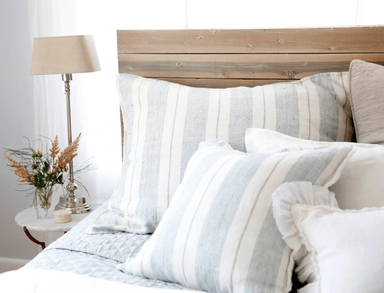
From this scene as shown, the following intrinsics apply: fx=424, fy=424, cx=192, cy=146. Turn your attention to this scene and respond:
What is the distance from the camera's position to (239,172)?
944mm

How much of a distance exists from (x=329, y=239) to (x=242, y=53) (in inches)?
39.9

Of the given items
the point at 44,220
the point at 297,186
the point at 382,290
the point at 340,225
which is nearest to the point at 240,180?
the point at 297,186

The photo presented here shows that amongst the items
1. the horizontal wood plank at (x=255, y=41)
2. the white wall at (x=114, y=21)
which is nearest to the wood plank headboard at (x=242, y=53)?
the horizontal wood plank at (x=255, y=41)

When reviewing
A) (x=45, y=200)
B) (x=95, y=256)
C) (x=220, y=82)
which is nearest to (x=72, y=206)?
(x=45, y=200)

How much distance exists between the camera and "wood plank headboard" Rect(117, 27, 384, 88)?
61.8 inches

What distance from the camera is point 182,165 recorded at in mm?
1313

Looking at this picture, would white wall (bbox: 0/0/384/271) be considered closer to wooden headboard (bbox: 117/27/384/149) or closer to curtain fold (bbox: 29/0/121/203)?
curtain fold (bbox: 29/0/121/203)

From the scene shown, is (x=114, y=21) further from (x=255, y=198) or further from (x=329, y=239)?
(x=329, y=239)

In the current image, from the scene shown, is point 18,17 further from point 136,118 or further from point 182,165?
point 182,165

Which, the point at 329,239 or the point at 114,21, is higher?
the point at 114,21

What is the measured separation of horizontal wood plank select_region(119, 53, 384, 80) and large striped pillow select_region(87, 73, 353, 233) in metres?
0.12

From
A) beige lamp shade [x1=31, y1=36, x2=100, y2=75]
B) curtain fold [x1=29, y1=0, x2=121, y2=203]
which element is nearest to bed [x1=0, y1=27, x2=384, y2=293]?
beige lamp shade [x1=31, y1=36, x2=100, y2=75]

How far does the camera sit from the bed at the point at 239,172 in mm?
832

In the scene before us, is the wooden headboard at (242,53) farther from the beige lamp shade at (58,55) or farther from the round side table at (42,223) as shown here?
the round side table at (42,223)
